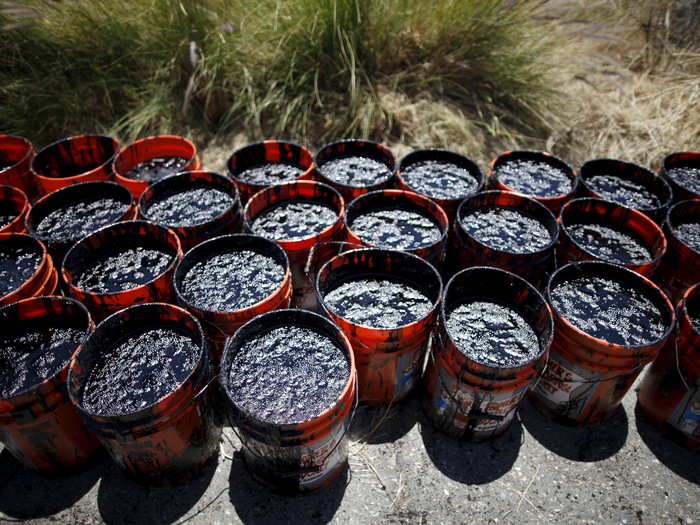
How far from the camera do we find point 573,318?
291 cm

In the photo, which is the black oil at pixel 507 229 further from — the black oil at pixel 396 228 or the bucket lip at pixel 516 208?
the black oil at pixel 396 228

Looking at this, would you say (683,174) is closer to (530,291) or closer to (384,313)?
(530,291)

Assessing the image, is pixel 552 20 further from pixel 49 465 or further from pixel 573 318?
pixel 49 465

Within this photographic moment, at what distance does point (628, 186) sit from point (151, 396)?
4045 millimetres

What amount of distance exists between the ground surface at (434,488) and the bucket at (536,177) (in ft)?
5.82

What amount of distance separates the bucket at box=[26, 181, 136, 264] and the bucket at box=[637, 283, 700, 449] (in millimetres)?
3744

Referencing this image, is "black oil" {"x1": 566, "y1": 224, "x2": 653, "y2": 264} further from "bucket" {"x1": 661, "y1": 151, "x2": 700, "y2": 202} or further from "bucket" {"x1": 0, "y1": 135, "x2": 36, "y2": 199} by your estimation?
"bucket" {"x1": 0, "y1": 135, "x2": 36, "y2": 199}

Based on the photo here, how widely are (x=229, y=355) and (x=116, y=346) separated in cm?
69

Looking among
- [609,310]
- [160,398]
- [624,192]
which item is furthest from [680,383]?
[160,398]

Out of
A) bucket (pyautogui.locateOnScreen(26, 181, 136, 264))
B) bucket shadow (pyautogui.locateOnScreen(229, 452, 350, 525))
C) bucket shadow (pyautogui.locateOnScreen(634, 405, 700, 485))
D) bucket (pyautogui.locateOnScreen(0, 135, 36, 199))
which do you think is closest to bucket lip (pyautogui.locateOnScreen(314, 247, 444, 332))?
bucket shadow (pyautogui.locateOnScreen(229, 452, 350, 525))

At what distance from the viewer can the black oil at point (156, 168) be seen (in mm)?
4066

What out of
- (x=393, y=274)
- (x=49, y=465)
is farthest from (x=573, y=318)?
(x=49, y=465)

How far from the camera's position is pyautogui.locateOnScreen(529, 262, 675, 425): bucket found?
2707 millimetres

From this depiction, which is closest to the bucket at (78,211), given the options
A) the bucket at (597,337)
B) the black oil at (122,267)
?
the black oil at (122,267)
